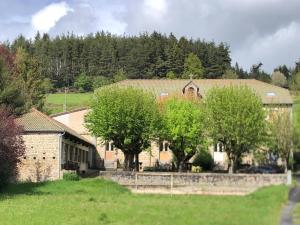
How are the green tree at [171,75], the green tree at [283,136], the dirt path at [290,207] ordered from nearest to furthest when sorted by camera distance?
the dirt path at [290,207] < the green tree at [283,136] < the green tree at [171,75]

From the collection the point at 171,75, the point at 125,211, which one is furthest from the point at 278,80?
the point at 125,211

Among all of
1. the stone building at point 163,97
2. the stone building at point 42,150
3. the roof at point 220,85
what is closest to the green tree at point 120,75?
the roof at point 220,85

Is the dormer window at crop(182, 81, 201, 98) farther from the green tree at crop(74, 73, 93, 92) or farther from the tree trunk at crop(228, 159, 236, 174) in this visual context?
the green tree at crop(74, 73, 93, 92)

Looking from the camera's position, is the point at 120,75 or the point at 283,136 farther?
the point at 120,75

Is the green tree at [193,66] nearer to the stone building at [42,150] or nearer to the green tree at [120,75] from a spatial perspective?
the green tree at [120,75]

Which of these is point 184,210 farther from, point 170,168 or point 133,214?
point 170,168

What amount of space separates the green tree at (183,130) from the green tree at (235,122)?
134cm

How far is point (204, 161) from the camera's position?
228ft

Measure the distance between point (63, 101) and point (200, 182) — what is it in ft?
255

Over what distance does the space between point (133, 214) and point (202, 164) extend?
39383 millimetres

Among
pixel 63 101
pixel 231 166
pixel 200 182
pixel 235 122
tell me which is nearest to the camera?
pixel 200 182

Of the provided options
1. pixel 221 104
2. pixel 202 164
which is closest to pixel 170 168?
pixel 202 164

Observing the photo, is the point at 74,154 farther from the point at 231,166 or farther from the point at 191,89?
the point at 191,89

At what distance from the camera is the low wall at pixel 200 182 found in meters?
49.6
